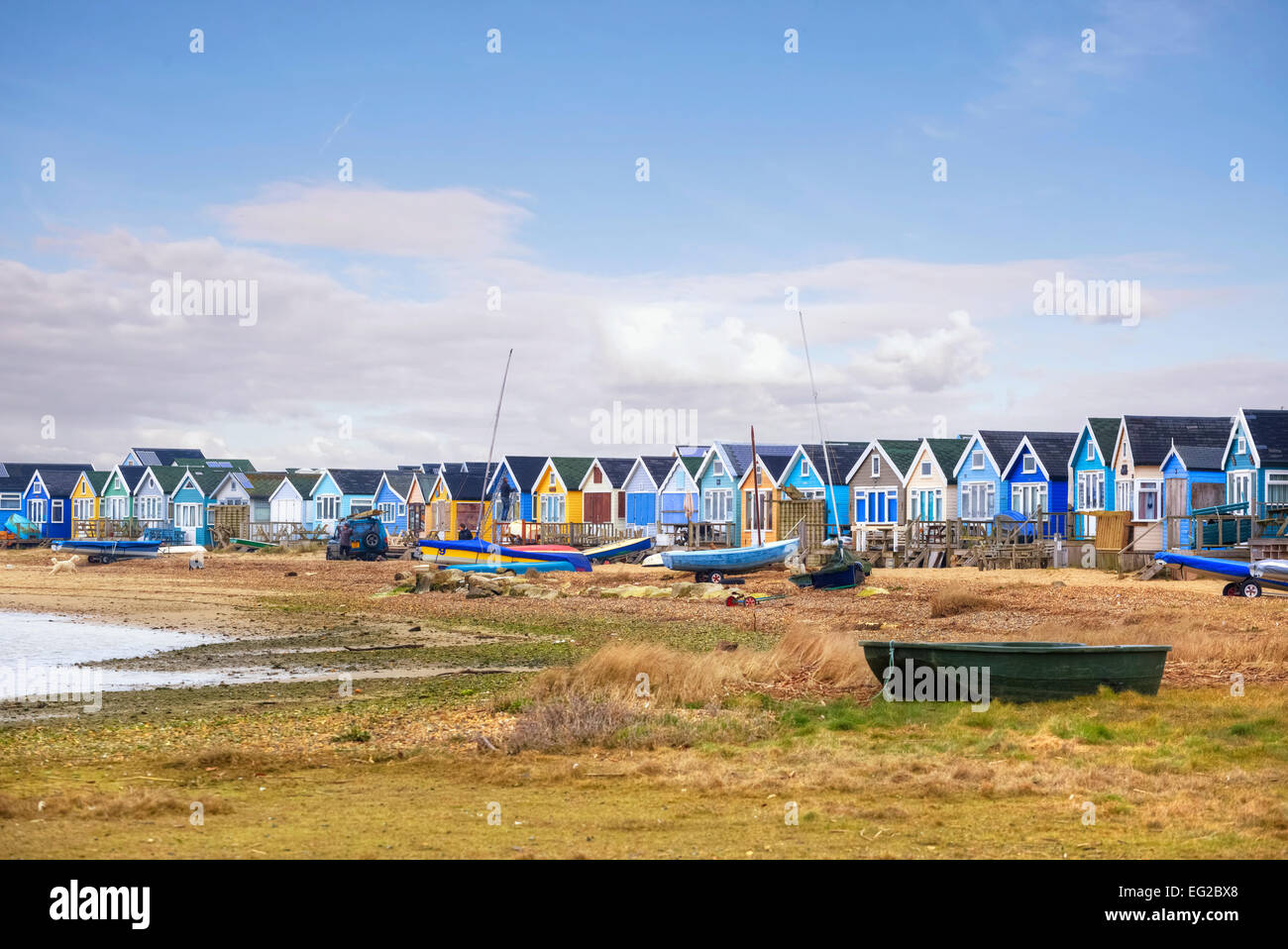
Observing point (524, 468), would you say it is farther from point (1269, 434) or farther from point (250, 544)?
point (1269, 434)

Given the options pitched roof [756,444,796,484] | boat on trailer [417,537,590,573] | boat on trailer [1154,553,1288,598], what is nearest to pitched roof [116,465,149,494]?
boat on trailer [417,537,590,573]

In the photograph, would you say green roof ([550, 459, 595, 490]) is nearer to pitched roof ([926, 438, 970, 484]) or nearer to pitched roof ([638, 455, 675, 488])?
pitched roof ([638, 455, 675, 488])

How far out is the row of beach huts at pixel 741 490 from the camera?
46281 millimetres

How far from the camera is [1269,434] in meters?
44.5

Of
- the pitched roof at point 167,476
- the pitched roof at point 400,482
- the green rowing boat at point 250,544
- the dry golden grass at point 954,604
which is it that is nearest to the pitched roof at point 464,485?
the pitched roof at point 400,482

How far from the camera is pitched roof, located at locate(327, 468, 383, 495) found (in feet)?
313

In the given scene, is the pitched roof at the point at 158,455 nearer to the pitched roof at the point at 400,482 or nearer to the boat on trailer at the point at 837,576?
the pitched roof at the point at 400,482

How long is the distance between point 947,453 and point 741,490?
459 inches

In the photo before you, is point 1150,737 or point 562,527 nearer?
point 1150,737

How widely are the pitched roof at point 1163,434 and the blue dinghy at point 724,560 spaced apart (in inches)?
533

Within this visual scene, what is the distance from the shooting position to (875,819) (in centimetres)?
1042
